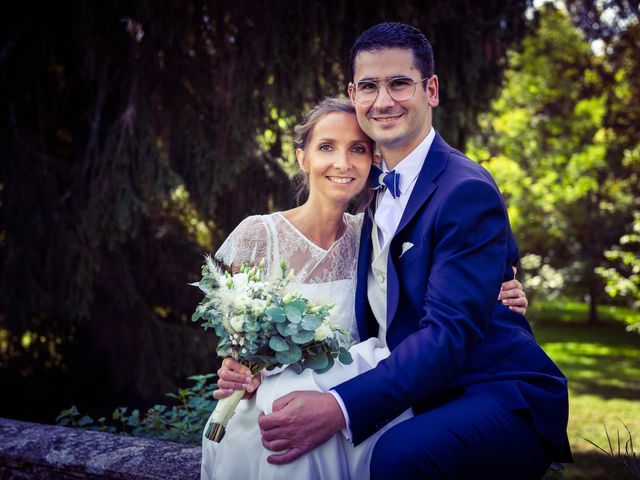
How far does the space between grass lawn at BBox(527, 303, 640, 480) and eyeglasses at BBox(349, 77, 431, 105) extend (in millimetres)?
1390

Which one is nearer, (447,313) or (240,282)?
(447,313)

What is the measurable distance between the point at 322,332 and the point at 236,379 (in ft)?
1.19

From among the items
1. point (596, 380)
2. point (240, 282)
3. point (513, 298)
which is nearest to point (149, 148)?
point (240, 282)

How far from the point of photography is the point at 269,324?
214cm

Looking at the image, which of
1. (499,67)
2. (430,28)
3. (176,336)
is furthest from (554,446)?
(176,336)

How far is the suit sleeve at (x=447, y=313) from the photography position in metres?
2.03

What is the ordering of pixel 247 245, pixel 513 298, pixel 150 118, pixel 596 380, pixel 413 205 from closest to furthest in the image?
pixel 413 205 → pixel 513 298 → pixel 247 245 → pixel 150 118 → pixel 596 380

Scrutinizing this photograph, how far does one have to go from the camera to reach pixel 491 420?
2051mm

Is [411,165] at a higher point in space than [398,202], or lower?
higher

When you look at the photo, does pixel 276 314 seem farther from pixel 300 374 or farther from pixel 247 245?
pixel 247 245

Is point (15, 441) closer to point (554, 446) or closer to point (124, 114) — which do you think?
point (554, 446)

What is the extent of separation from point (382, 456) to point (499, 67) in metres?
4.77

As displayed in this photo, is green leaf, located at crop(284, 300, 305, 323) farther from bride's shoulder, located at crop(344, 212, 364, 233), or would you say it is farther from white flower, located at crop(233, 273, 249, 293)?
bride's shoulder, located at crop(344, 212, 364, 233)

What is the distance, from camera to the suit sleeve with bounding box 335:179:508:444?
6.67 feet
